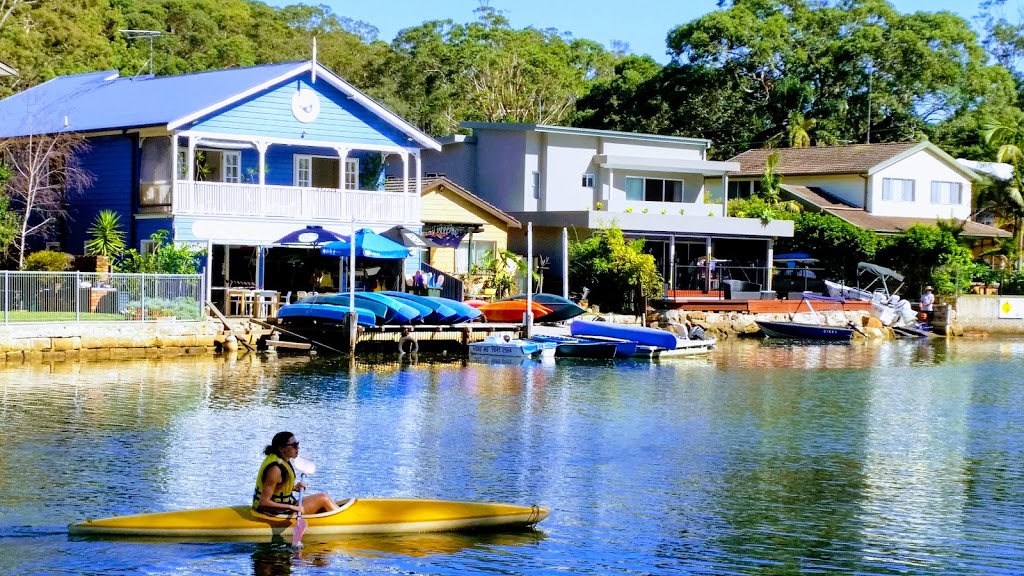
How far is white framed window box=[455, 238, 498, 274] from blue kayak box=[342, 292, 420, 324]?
988cm

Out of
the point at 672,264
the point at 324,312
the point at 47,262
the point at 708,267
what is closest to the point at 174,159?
the point at 47,262

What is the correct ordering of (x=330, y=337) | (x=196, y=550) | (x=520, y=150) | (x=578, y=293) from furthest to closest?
(x=520, y=150) < (x=578, y=293) < (x=330, y=337) < (x=196, y=550)

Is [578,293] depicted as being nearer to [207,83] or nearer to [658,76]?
[207,83]

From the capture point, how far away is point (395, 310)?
4194 centimetres

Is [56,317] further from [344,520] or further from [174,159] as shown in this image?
[344,520]

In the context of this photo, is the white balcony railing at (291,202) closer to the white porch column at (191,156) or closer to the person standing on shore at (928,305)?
the white porch column at (191,156)

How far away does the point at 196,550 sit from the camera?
56.0 ft

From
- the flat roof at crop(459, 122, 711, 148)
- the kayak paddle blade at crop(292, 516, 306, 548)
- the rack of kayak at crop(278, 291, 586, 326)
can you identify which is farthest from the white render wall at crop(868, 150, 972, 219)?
the kayak paddle blade at crop(292, 516, 306, 548)

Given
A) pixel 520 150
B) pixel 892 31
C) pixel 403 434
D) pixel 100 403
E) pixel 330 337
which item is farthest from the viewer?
pixel 892 31

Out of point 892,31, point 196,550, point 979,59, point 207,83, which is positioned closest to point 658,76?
point 892,31

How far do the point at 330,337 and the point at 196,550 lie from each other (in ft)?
83.0

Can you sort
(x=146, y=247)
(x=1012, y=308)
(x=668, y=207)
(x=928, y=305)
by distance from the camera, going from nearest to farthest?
(x=146, y=247)
(x=928, y=305)
(x=668, y=207)
(x=1012, y=308)

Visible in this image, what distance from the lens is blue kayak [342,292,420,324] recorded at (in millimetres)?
41969

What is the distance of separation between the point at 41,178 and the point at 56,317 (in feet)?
30.2
